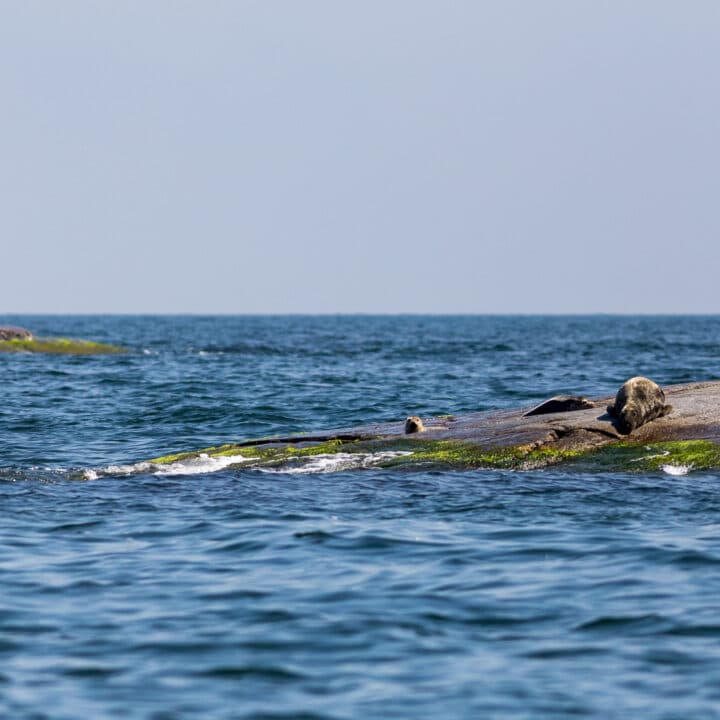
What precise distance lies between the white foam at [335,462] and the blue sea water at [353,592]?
10.6 inches

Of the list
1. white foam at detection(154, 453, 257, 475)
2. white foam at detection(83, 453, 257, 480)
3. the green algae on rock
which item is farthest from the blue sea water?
the green algae on rock

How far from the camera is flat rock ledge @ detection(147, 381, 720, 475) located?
18.2 metres

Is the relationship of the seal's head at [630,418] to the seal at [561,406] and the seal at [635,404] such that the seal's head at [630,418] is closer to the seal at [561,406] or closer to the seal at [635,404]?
the seal at [635,404]

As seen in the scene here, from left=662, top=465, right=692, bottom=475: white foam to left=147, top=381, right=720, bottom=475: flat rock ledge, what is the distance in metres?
0.01

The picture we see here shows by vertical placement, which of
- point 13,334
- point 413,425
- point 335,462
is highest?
point 13,334

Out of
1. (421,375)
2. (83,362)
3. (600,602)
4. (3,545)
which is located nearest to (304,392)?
(421,375)

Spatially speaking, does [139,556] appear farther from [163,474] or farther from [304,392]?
[304,392]

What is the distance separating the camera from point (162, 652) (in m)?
9.55

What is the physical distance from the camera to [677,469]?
58.4 ft

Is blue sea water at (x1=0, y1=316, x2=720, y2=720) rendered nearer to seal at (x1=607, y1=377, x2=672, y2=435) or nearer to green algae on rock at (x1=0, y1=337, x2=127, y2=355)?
seal at (x1=607, y1=377, x2=672, y2=435)

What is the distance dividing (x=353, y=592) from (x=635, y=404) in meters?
8.64

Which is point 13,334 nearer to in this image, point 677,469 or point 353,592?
point 677,469

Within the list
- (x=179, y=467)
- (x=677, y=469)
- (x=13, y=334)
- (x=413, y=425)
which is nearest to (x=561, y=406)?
(x=413, y=425)

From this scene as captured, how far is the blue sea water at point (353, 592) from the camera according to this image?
8.70 metres
